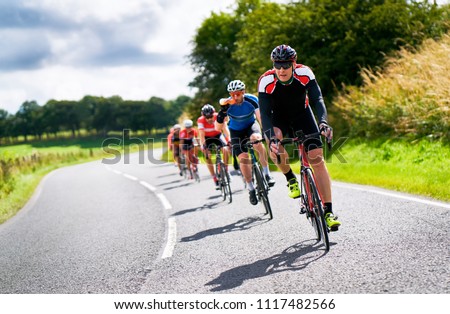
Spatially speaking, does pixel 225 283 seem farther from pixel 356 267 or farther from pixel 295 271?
pixel 356 267

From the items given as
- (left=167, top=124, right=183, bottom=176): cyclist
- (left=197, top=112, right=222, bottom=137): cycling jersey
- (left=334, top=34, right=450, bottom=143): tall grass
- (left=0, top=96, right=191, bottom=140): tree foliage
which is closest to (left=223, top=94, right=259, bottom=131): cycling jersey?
(left=197, top=112, right=222, bottom=137): cycling jersey

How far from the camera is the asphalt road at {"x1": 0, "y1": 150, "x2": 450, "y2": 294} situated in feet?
12.9

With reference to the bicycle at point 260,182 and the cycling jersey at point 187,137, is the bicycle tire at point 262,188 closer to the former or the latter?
the bicycle at point 260,182

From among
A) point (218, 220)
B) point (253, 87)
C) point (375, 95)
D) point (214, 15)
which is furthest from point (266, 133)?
point (214, 15)

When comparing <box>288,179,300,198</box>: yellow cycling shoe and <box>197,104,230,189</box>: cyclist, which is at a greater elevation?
<box>197,104,230,189</box>: cyclist

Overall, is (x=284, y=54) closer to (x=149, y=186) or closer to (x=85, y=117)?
(x=149, y=186)

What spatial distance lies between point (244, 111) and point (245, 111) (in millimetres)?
18

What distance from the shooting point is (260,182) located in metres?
7.43

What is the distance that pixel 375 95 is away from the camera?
14.9 metres

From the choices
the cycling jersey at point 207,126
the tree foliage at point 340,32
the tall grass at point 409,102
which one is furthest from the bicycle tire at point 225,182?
the tree foliage at point 340,32

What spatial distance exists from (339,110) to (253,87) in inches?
243

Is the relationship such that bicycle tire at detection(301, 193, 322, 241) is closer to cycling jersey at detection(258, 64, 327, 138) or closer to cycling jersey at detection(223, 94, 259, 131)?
cycling jersey at detection(258, 64, 327, 138)

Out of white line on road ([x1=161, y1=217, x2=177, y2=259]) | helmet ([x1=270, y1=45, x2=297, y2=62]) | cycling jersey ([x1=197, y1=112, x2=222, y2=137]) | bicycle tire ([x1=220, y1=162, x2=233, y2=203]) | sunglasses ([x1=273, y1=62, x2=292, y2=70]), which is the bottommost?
white line on road ([x1=161, y1=217, x2=177, y2=259])

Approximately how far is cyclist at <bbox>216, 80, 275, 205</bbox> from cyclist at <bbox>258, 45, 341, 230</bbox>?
207cm
